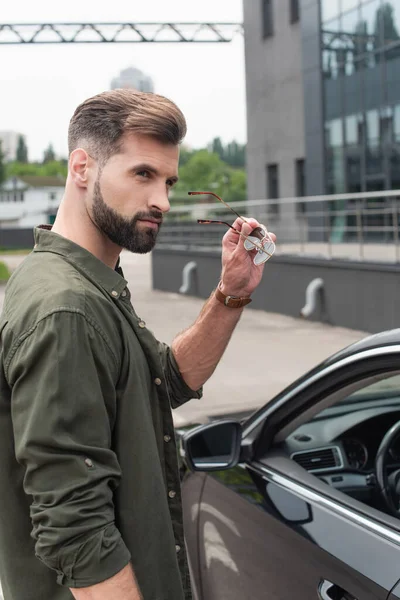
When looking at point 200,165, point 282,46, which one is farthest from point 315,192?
point 200,165

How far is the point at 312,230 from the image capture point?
546 inches

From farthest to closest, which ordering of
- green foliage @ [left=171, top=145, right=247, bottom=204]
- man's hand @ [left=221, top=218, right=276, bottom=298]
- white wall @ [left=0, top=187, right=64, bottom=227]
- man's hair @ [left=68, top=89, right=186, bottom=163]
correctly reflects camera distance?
green foliage @ [left=171, top=145, right=247, bottom=204] → white wall @ [left=0, top=187, right=64, bottom=227] → man's hand @ [left=221, top=218, right=276, bottom=298] → man's hair @ [left=68, top=89, right=186, bottom=163]

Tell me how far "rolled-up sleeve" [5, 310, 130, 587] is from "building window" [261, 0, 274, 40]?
2680 centimetres

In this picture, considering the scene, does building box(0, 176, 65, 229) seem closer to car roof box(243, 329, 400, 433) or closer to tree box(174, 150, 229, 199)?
tree box(174, 150, 229, 199)

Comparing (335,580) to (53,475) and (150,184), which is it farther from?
(150,184)

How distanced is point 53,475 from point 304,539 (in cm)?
90

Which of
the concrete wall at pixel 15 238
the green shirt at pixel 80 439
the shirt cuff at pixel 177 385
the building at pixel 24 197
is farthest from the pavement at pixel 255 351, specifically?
the building at pixel 24 197

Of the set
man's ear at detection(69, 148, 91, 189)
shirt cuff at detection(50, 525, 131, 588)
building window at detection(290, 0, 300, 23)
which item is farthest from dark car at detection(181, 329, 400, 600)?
building window at detection(290, 0, 300, 23)

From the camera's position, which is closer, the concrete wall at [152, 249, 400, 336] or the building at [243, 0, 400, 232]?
the concrete wall at [152, 249, 400, 336]

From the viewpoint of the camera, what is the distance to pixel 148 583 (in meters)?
1.68

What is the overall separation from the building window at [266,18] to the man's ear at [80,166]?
2644cm

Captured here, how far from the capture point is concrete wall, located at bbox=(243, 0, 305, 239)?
2531cm

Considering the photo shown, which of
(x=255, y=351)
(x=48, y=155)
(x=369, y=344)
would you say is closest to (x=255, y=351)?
(x=255, y=351)

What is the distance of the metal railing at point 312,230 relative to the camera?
1241cm
